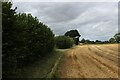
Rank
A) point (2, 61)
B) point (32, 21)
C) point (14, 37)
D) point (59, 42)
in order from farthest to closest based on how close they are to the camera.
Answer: point (59, 42), point (32, 21), point (14, 37), point (2, 61)

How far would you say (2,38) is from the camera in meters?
15.6

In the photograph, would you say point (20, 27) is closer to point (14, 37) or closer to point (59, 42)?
point (14, 37)

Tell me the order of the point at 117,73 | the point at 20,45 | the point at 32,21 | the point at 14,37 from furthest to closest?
the point at 32,21
the point at 117,73
the point at 20,45
the point at 14,37

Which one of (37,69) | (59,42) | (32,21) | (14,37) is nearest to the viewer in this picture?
(14,37)

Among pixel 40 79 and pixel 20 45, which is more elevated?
pixel 20 45

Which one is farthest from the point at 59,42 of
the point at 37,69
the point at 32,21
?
the point at 37,69

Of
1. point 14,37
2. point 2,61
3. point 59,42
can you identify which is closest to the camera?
point 2,61

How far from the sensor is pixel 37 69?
22953 millimetres

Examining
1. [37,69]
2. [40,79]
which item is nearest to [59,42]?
[37,69]

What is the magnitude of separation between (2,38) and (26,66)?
28.0ft

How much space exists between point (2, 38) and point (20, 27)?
6.76 ft

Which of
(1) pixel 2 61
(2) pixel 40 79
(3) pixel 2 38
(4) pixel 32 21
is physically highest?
(4) pixel 32 21

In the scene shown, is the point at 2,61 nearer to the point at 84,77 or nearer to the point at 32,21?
the point at 84,77

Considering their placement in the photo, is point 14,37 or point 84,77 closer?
point 14,37
